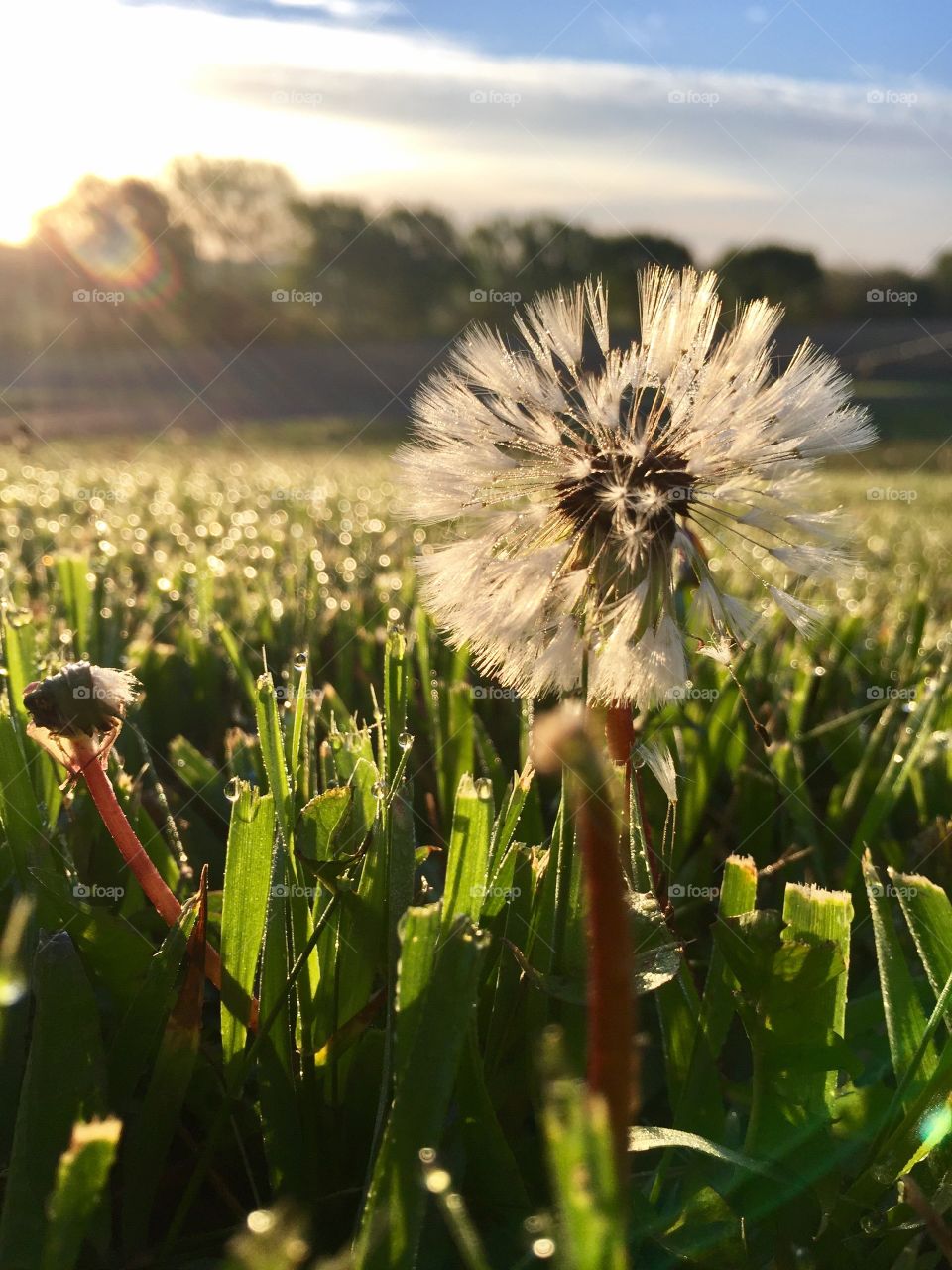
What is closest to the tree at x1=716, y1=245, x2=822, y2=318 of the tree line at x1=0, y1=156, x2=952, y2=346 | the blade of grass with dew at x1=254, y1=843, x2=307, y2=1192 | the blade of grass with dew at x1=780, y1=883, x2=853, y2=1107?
the tree line at x1=0, y1=156, x2=952, y2=346

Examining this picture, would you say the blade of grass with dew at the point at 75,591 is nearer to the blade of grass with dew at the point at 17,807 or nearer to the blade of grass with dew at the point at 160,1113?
the blade of grass with dew at the point at 17,807

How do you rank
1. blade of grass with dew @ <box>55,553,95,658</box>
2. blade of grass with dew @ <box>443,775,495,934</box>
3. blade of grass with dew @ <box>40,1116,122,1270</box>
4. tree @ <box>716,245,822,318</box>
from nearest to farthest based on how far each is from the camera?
blade of grass with dew @ <box>40,1116,122,1270</box>
blade of grass with dew @ <box>443,775,495,934</box>
blade of grass with dew @ <box>55,553,95,658</box>
tree @ <box>716,245,822,318</box>

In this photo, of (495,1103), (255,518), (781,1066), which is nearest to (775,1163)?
(781,1066)

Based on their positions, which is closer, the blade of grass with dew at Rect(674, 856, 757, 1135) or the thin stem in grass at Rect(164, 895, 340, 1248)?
the thin stem in grass at Rect(164, 895, 340, 1248)

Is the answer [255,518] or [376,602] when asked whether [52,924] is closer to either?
[376,602]

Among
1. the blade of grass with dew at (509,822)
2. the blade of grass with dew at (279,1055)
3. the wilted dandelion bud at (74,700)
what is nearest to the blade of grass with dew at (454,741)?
the blade of grass with dew at (509,822)

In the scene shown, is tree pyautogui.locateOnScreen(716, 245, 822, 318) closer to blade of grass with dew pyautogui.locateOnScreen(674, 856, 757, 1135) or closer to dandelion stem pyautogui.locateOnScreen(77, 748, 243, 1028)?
blade of grass with dew pyautogui.locateOnScreen(674, 856, 757, 1135)

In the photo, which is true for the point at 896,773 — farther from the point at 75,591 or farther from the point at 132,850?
the point at 75,591
